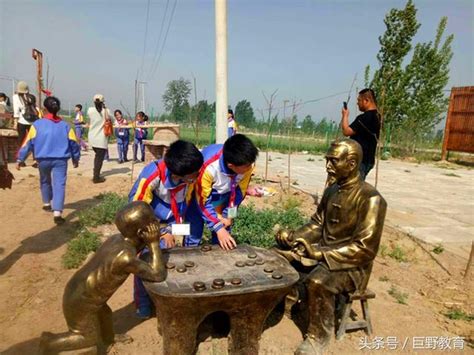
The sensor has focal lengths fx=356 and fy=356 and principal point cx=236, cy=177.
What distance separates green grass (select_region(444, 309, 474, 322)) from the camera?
3.58 meters

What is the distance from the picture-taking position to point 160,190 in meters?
3.04

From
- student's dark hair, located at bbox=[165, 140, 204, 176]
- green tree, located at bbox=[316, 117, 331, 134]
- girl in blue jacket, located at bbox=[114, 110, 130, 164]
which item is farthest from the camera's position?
green tree, located at bbox=[316, 117, 331, 134]

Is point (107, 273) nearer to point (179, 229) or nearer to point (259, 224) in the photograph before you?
point (179, 229)

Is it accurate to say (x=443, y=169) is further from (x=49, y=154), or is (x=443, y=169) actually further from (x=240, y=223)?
(x=49, y=154)

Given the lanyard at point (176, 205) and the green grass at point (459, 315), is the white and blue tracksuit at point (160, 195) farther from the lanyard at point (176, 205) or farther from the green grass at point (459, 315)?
the green grass at point (459, 315)

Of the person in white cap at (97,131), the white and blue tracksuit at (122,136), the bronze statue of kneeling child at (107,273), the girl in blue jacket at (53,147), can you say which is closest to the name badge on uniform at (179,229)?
the bronze statue of kneeling child at (107,273)

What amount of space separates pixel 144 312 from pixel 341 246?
6.13 feet

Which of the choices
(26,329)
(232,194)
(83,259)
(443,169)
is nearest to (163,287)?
(232,194)

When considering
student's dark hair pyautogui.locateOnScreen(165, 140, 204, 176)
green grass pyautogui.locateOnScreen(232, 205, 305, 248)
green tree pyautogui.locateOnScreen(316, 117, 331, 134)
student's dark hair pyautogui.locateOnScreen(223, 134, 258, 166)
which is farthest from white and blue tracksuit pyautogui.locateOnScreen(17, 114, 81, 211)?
green tree pyautogui.locateOnScreen(316, 117, 331, 134)

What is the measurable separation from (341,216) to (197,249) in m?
1.23

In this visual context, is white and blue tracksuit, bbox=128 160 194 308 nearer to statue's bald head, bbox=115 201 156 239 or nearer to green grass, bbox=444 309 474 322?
statue's bald head, bbox=115 201 156 239

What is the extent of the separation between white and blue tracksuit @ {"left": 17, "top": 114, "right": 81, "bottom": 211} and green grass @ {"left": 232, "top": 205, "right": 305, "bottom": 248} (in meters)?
2.81

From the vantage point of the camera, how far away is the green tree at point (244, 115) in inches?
1189

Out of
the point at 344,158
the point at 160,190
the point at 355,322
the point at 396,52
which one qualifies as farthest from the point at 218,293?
the point at 396,52
